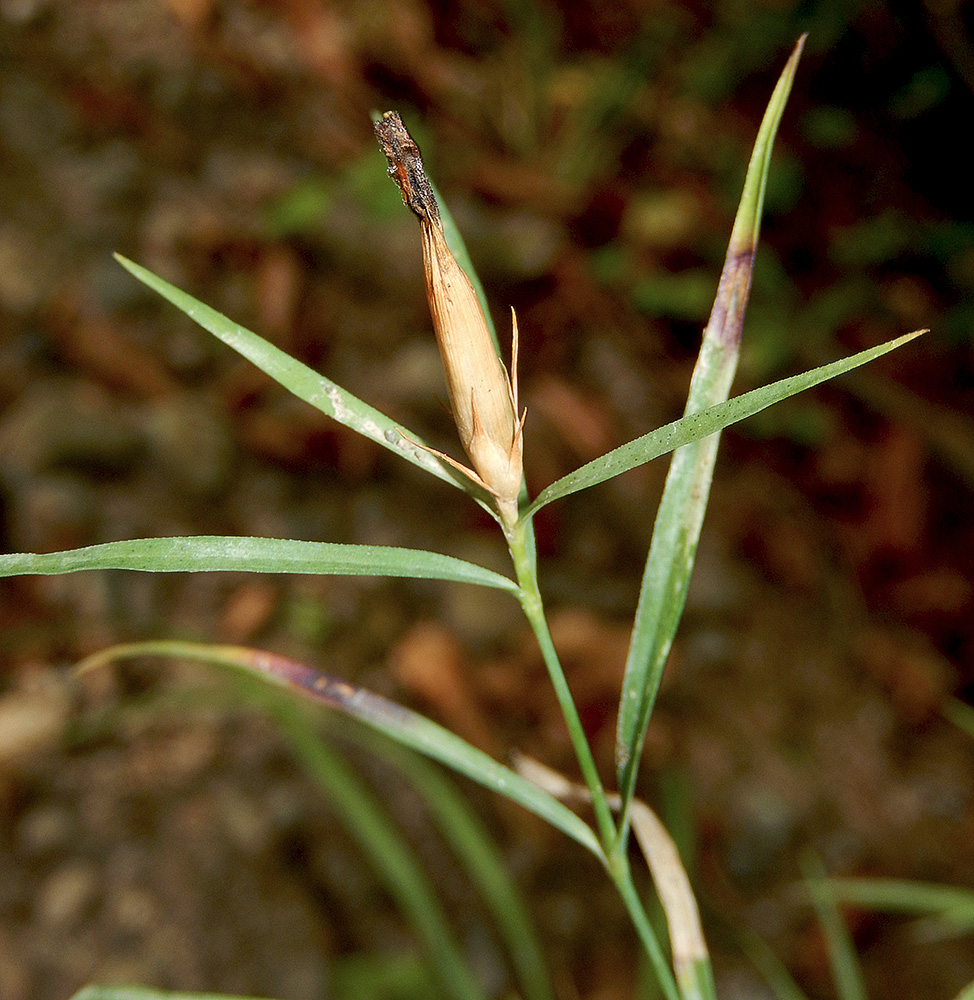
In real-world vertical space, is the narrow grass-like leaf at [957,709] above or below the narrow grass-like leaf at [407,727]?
below

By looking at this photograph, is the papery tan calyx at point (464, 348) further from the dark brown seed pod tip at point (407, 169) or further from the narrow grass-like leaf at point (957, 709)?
the narrow grass-like leaf at point (957, 709)

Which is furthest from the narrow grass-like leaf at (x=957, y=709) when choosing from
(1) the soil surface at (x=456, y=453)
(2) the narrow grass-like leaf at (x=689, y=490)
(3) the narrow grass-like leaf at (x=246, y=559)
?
(3) the narrow grass-like leaf at (x=246, y=559)

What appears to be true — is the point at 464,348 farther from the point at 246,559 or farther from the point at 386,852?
the point at 386,852

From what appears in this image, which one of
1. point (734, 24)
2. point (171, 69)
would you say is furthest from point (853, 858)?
point (171, 69)

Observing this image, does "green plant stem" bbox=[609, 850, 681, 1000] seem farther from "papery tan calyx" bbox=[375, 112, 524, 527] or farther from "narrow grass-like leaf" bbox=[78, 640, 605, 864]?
"papery tan calyx" bbox=[375, 112, 524, 527]

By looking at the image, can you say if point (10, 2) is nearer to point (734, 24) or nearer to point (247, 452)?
point (247, 452)

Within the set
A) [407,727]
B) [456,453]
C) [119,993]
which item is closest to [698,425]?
[407,727]

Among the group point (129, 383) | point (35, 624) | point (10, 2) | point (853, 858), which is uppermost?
point (10, 2)
